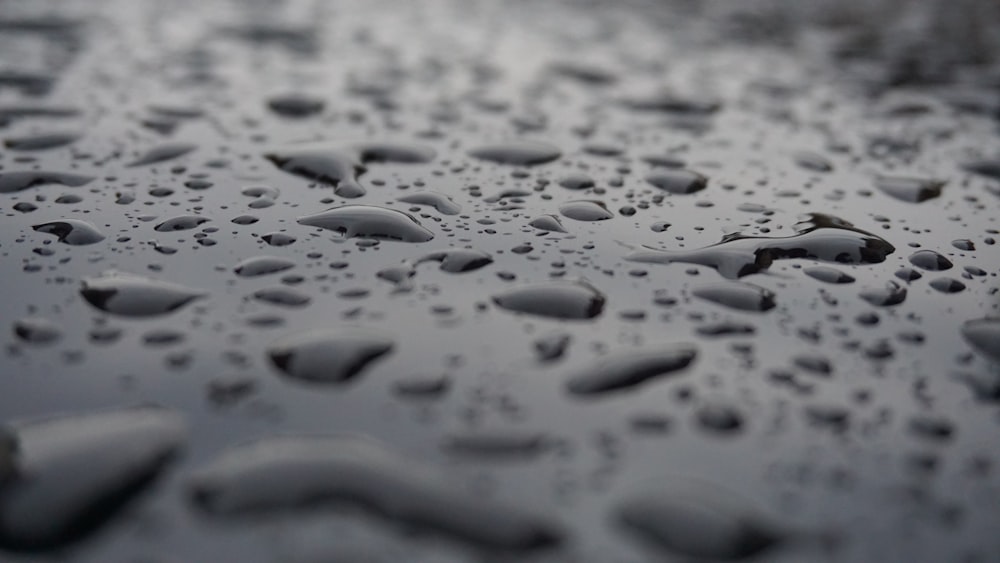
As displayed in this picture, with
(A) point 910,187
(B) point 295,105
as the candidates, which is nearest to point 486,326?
(A) point 910,187

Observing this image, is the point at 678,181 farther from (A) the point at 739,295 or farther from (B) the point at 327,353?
(B) the point at 327,353

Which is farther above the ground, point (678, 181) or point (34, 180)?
point (678, 181)

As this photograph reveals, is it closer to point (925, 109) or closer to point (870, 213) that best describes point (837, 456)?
point (870, 213)

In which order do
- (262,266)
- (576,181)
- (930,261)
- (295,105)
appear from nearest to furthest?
(262,266), (930,261), (576,181), (295,105)

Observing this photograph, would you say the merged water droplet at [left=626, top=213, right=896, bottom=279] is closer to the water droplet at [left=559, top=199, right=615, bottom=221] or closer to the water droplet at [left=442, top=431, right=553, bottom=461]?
the water droplet at [left=559, top=199, right=615, bottom=221]

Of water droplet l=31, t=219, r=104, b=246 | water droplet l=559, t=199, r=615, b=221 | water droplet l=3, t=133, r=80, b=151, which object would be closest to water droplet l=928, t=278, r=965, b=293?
water droplet l=559, t=199, r=615, b=221

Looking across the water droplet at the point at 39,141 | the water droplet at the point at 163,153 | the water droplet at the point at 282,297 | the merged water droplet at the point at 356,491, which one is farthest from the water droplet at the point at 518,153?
the merged water droplet at the point at 356,491

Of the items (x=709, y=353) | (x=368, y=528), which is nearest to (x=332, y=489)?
(x=368, y=528)
